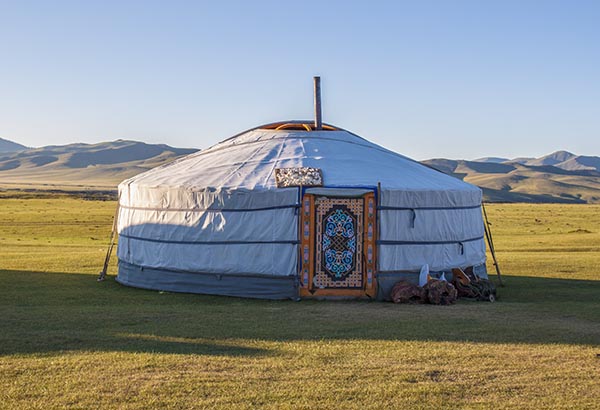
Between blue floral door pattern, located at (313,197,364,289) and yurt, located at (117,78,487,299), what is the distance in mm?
14

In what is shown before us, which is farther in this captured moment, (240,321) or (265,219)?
(265,219)

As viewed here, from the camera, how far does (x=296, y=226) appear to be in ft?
39.0

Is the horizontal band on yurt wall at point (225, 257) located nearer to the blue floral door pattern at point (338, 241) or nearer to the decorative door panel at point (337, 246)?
the decorative door panel at point (337, 246)

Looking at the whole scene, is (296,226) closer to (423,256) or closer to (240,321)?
(423,256)

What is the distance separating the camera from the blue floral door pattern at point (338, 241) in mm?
11961

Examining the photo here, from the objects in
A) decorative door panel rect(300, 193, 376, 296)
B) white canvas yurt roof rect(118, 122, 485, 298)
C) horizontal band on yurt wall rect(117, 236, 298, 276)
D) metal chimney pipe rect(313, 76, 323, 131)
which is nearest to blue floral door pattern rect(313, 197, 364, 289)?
decorative door panel rect(300, 193, 376, 296)

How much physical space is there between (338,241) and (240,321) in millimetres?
2795

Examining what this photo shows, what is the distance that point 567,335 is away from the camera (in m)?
8.84

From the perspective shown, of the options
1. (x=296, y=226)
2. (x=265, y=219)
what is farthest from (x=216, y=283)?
(x=296, y=226)

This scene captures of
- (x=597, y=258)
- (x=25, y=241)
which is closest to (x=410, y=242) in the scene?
(x=597, y=258)

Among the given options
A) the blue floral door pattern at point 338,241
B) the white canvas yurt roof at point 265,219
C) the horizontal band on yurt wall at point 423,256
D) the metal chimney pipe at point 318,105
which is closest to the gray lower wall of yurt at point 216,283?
the white canvas yurt roof at point 265,219

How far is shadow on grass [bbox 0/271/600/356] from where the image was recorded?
820 cm

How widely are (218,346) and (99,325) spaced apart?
5.83ft

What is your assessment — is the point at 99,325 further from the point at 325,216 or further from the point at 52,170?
the point at 52,170
